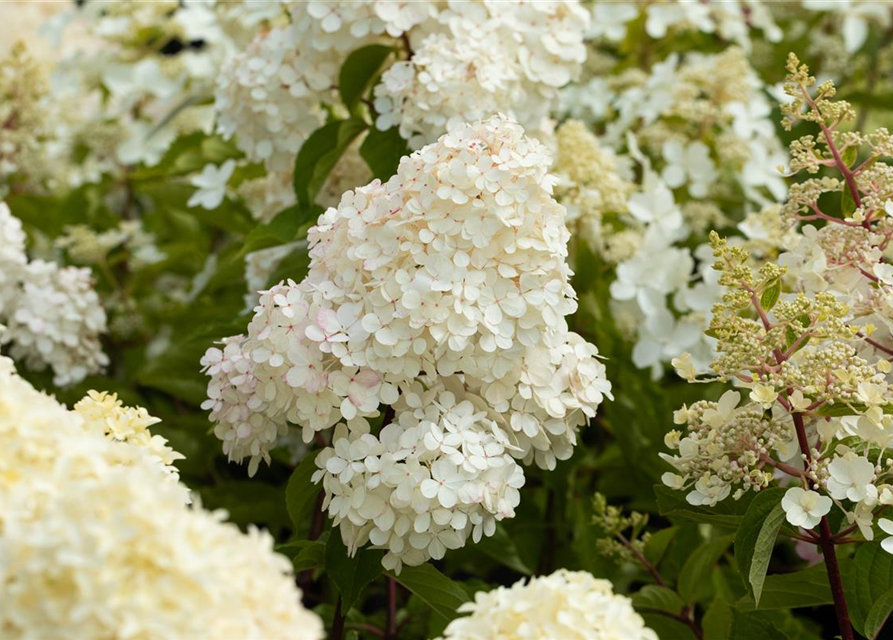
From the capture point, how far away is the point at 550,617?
669 millimetres

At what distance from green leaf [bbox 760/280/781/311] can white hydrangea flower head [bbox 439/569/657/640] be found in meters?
0.35

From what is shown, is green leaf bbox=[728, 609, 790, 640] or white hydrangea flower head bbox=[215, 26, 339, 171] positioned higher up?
white hydrangea flower head bbox=[215, 26, 339, 171]

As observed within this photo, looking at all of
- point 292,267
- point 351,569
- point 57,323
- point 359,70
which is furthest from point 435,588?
point 57,323

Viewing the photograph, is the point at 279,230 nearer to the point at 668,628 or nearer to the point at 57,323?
the point at 57,323

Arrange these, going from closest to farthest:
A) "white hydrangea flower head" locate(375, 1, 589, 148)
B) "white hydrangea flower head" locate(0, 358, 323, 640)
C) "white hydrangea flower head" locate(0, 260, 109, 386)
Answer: "white hydrangea flower head" locate(0, 358, 323, 640), "white hydrangea flower head" locate(375, 1, 589, 148), "white hydrangea flower head" locate(0, 260, 109, 386)

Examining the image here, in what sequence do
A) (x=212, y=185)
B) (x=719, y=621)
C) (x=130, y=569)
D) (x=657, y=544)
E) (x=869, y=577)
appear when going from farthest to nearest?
(x=212, y=185)
(x=657, y=544)
(x=719, y=621)
(x=869, y=577)
(x=130, y=569)

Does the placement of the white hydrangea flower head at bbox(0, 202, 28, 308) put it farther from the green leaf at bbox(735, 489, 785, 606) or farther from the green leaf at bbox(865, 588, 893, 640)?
the green leaf at bbox(865, 588, 893, 640)

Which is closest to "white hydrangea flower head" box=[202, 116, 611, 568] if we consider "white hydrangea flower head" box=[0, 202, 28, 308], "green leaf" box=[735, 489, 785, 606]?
"green leaf" box=[735, 489, 785, 606]

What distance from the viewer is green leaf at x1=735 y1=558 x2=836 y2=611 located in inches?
39.4

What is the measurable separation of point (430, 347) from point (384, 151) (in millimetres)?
420

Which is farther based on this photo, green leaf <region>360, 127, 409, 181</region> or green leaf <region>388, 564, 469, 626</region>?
green leaf <region>360, 127, 409, 181</region>

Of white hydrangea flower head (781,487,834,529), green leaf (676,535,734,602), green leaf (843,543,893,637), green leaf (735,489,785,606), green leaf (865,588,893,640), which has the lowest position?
green leaf (676,535,734,602)

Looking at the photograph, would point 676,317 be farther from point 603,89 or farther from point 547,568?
point 603,89

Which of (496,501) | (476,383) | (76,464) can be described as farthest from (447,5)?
(76,464)
